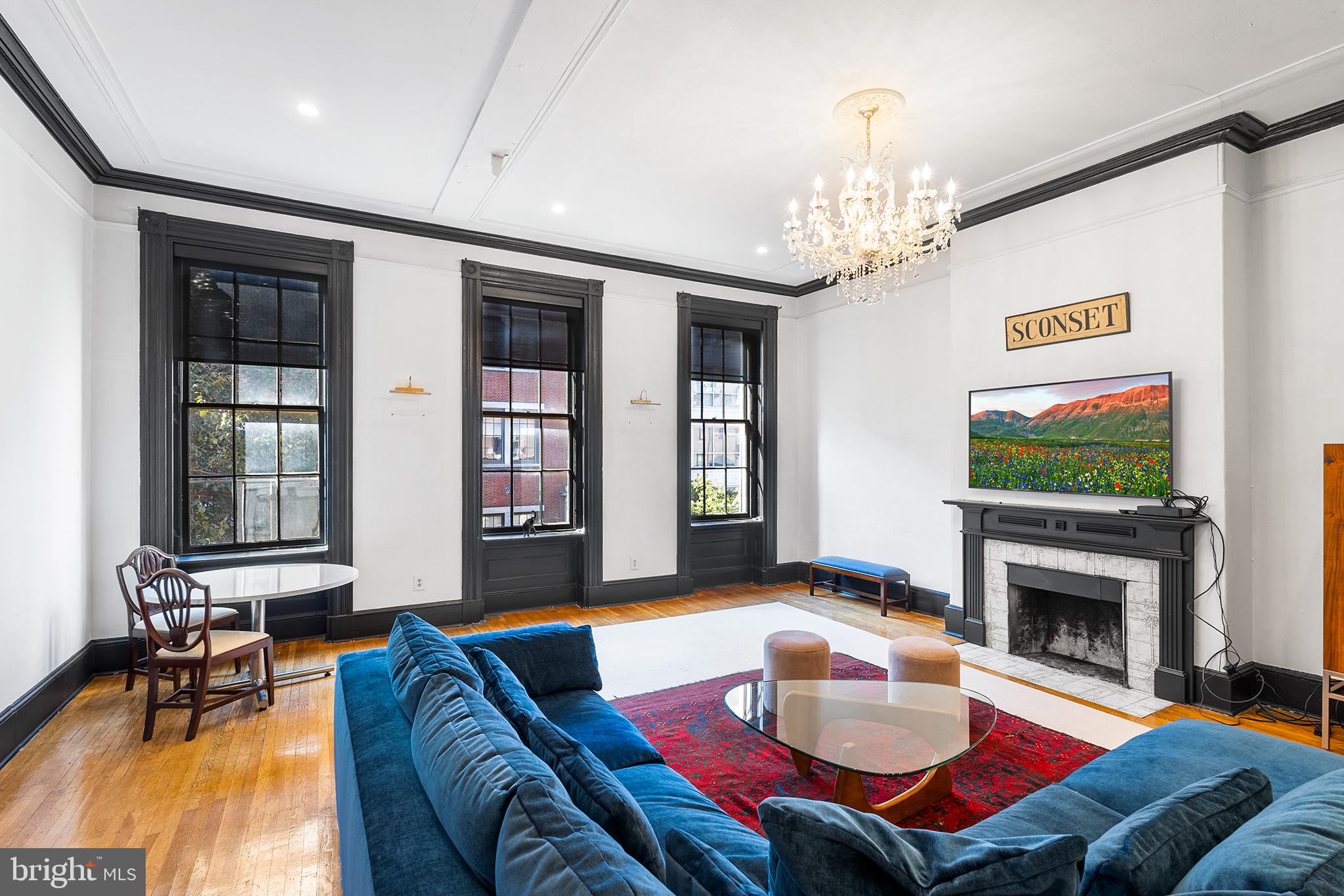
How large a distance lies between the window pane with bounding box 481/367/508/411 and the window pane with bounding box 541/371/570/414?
0.35 meters

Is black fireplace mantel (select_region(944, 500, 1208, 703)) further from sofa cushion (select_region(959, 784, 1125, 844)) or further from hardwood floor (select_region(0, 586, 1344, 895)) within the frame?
sofa cushion (select_region(959, 784, 1125, 844))

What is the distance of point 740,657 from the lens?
4.46m

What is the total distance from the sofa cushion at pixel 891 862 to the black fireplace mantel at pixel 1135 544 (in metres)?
3.55

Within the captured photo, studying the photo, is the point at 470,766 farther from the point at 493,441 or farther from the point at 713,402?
the point at 713,402

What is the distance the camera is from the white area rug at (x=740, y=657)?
3428mm

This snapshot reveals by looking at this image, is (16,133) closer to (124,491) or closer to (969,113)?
(124,491)

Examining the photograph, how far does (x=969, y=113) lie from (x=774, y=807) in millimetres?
3677

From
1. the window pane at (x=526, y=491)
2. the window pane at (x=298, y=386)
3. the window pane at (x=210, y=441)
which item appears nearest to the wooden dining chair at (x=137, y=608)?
the window pane at (x=210, y=441)

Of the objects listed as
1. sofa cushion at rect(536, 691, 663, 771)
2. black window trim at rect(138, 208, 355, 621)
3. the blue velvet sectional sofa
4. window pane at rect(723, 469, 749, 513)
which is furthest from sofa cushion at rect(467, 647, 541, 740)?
window pane at rect(723, 469, 749, 513)

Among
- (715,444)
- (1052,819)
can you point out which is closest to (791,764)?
(1052,819)

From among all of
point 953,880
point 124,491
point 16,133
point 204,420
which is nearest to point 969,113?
point 953,880

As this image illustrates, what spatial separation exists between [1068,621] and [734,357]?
12.8ft

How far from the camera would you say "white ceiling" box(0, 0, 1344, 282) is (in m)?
2.68

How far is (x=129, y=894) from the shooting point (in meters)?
2.11
